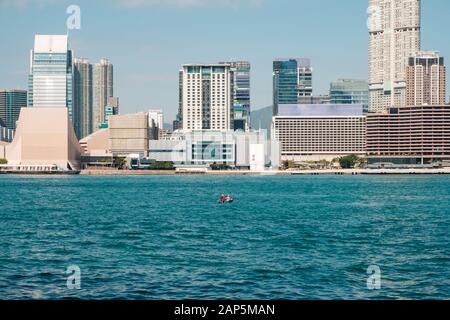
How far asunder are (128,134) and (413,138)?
7131 centimetres

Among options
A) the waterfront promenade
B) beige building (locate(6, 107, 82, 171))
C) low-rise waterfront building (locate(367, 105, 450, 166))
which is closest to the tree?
low-rise waterfront building (locate(367, 105, 450, 166))

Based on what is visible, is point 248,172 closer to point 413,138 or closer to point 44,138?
point 413,138

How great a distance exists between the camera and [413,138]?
172625mm

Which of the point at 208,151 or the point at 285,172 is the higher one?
the point at 208,151

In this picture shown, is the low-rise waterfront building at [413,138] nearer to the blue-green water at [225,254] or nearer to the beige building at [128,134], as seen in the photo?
the beige building at [128,134]

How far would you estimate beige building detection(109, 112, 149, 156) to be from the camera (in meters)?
184

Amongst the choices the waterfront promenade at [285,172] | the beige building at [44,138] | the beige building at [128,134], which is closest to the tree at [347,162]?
the waterfront promenade at [285,172]

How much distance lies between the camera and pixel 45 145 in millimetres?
153875

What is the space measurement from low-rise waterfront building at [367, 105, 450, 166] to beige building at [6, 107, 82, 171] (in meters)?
72.2

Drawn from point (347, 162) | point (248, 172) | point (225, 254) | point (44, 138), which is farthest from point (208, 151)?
point (225, 254)

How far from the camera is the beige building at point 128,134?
18438cm

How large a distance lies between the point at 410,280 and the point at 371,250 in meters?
5.88
